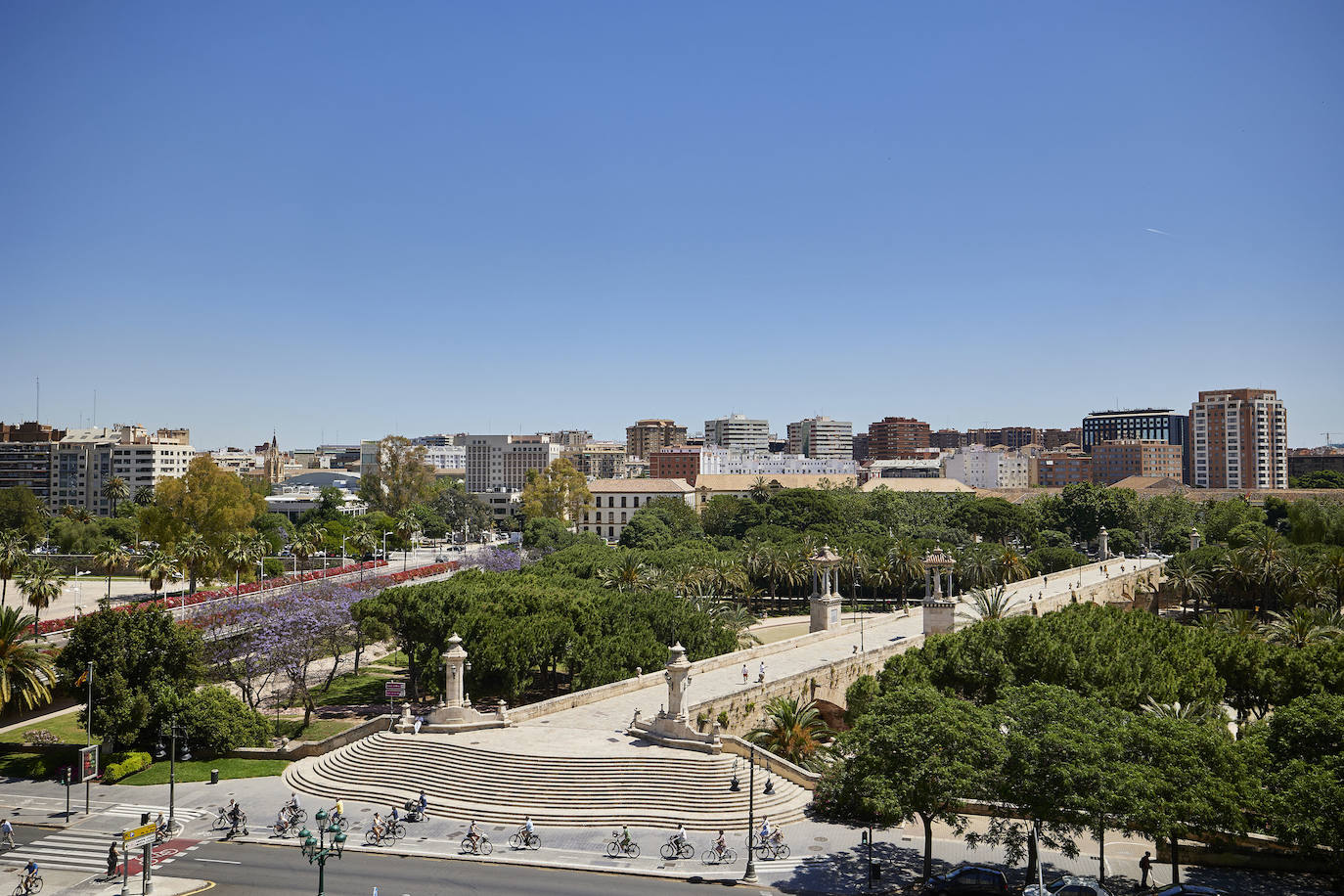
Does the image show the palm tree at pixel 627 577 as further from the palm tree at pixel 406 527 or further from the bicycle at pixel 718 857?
the palm tree at pixel 406 527

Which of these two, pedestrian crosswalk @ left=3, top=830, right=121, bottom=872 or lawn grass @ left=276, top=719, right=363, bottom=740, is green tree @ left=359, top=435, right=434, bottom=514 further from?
pedestrian crosswalk @ left=3, top=830, right=121, bottom=872

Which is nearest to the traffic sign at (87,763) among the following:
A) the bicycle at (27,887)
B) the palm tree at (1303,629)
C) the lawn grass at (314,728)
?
the bicycle at (27,887)

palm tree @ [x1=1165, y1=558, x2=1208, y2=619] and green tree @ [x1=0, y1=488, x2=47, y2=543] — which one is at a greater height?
green tree @ [x1=0, y1=488, x2=47, y2=543]

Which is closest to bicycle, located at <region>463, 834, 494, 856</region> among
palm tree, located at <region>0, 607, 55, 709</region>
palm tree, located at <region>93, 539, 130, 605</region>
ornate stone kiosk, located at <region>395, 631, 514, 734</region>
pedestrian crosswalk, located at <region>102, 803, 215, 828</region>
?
ornate stone kiosk, located at <region>395, 631, 514, 734</region>

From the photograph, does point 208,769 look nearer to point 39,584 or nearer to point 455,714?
point 455,714

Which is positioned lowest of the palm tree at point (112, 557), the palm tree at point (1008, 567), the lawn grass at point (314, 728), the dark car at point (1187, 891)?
the lawn grass at point (314, 728)

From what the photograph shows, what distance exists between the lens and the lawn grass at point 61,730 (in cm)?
4144

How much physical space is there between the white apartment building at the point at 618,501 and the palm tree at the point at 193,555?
6982 centimetres

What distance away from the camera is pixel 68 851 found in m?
29.1

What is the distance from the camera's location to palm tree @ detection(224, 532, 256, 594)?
70.8 meters

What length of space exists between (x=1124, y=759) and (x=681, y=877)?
1255cm

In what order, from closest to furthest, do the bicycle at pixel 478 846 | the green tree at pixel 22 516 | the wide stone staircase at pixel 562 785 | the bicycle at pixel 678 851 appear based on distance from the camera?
the bicycle at pixel 678 851
the bicycle at pixel 478 846
the wide stone staircase at pixel 562 785
the green tree at pixel 22 516

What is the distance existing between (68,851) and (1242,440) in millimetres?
207020

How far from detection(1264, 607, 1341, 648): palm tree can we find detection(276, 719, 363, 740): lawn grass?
4594cm
